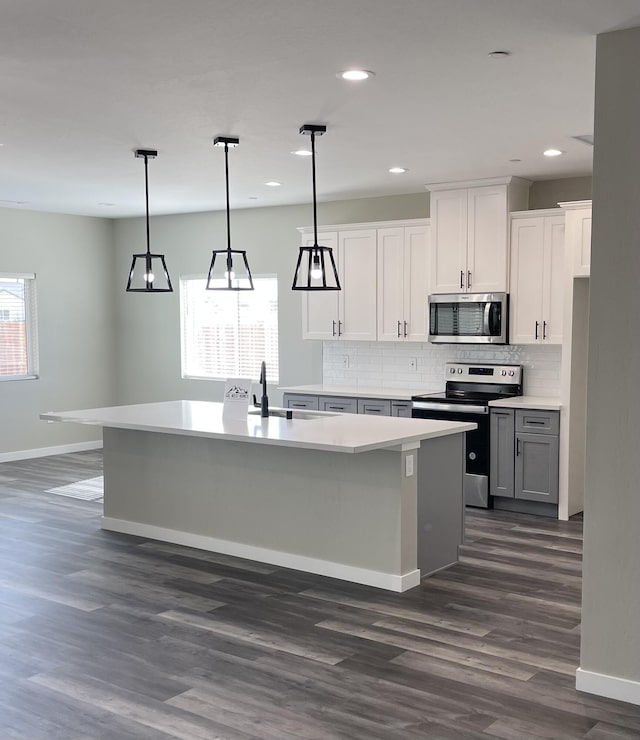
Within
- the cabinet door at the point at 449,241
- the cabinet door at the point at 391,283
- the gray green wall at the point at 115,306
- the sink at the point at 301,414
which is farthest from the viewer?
the gray green wall at the point at 115,306

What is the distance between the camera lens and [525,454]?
6.54 meters

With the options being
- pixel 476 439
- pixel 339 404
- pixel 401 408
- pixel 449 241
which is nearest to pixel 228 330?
pixel 339 404

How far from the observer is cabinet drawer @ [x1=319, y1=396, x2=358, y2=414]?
7.36m

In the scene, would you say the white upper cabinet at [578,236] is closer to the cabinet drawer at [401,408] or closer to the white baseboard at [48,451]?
the cabinet drawer at [401,408]

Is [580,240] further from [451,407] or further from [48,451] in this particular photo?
[48,451]

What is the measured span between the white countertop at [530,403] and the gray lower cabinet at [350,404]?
829 mm

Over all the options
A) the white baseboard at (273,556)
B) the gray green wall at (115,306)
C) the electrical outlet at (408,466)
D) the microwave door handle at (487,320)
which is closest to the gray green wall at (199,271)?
the gray green wall at (115,306)

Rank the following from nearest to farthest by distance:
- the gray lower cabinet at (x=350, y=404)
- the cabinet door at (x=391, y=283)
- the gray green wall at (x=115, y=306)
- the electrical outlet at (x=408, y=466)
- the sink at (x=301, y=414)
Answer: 1. the electrical outlet at (x=408, y=466)
2. the sink at (x=301, y=414)
3. the gray lower cabinet at (x=350, y=404)
4. the cabinet door at (x=391, y=283)
5. the gray green wall at (x=115, y=306)

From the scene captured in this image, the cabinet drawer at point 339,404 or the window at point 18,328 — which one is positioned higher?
the window at point 18,328

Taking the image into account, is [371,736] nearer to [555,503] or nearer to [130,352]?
[555,503]

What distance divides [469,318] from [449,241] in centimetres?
69

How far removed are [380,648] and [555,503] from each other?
3024mm

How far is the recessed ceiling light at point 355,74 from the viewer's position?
380 cm

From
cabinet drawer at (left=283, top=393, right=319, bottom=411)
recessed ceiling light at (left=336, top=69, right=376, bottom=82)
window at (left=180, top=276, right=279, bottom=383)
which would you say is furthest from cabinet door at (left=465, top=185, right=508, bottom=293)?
recessed ceiling light at (left=336, top=69, right=376, bottom=82)
